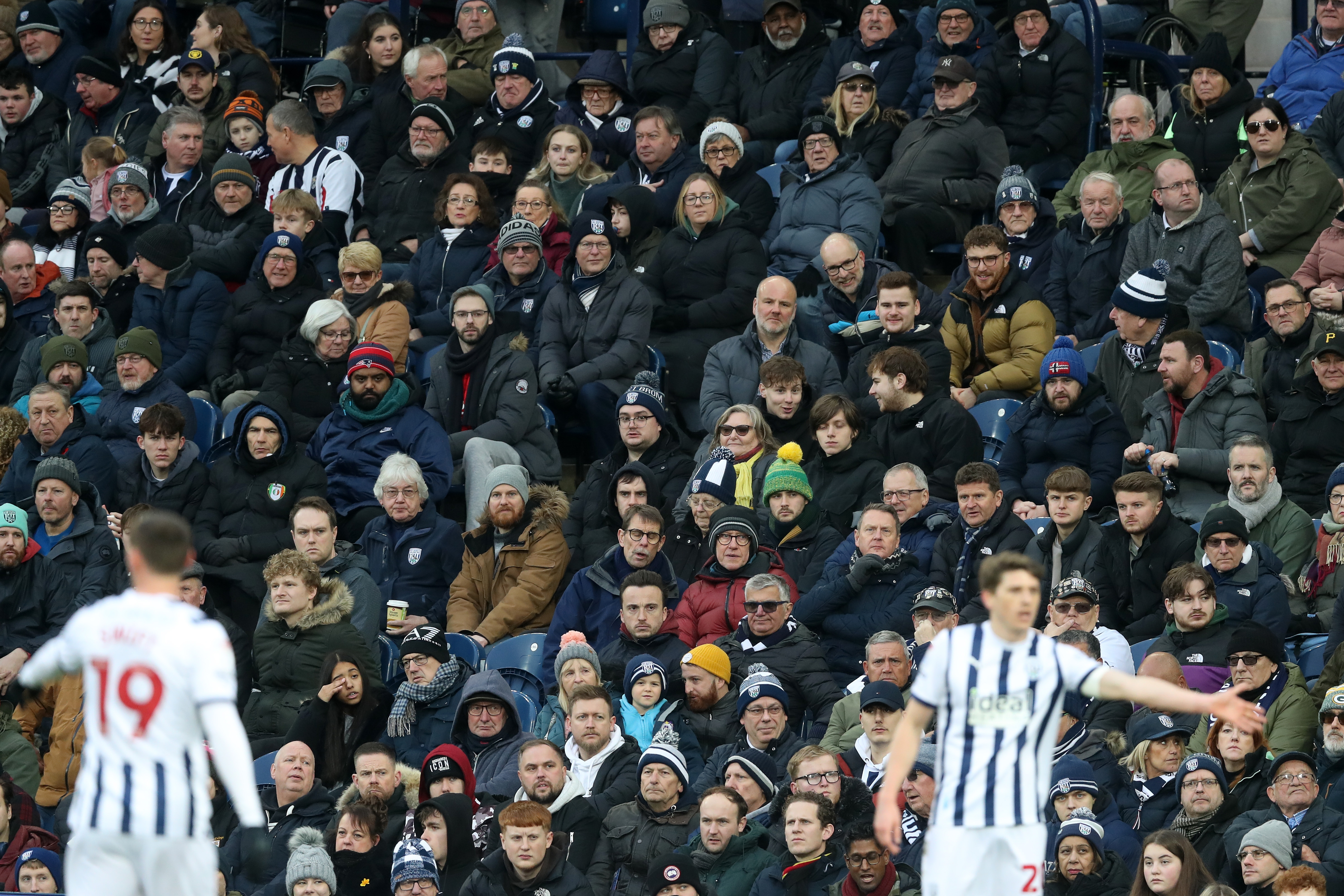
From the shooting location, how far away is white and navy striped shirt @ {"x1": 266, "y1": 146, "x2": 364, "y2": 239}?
14.7m

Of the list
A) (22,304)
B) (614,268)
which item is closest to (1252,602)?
(614,268)

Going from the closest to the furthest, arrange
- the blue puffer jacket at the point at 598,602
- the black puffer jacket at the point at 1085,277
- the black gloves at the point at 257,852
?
the black gloves at the point at 257,852 → the blue puffer jacket at the point at 598,602 → the black puffer jacket at the point at 1085,277

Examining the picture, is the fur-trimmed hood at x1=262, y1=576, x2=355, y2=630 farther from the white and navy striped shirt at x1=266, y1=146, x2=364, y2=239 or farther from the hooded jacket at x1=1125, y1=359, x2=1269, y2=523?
the hooded jacket at x1=1125, y1=359, x2=1269, y2=523

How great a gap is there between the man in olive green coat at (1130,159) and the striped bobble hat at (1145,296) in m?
1.63

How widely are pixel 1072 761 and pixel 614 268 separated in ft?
16.4

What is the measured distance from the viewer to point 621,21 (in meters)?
16.7

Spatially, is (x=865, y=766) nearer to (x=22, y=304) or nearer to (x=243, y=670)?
(x=243, y=670)

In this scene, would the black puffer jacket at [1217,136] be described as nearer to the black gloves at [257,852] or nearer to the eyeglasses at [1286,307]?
the eyeglasses at [1286,307]

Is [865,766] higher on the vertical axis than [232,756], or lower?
lower

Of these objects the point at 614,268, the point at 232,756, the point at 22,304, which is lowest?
the point at 22,304

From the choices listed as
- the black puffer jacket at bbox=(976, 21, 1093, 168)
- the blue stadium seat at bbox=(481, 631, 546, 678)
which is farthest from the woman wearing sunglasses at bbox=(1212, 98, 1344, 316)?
the blue stadium seat at bbox=(481, 631, 546, 678)

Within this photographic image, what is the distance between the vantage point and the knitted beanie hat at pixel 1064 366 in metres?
11.5

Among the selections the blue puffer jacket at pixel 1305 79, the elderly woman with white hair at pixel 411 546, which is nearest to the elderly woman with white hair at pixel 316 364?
the elderly woman with white hair at pixel 411 546

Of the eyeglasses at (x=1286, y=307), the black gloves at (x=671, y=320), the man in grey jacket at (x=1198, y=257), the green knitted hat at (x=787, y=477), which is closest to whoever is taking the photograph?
the green knitted hat at (x=787, y=477)
